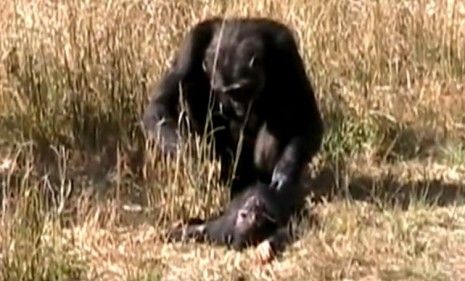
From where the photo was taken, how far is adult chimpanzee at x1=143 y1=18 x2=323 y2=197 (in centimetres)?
569

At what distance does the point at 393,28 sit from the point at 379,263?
8.21 ft

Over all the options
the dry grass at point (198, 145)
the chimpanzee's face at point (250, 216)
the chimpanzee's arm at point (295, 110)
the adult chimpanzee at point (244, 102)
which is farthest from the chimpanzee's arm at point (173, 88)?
the chimpanzee's face at point (250, 216)

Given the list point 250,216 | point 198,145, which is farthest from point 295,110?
point 250,216

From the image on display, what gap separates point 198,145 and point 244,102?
0.28 m

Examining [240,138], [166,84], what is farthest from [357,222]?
[166,84]

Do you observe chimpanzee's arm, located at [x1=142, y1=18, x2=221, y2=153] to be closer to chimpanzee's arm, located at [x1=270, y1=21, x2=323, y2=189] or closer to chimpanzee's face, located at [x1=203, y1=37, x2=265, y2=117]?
chimpanzee's face, located at [x1=203, y1=37, x2=265, y2=117]

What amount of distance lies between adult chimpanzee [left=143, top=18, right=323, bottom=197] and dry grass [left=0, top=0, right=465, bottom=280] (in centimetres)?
20

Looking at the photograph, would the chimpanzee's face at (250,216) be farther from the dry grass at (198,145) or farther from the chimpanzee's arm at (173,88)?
the chimpanzee's arm at (173,88)

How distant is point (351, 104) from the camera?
664 centimetres

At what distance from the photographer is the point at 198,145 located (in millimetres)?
5586

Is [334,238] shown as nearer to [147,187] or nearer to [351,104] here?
[147,187]

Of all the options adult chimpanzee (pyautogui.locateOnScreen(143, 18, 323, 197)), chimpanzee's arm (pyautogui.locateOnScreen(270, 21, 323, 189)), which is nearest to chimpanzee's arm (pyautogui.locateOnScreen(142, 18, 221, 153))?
adult chimpanzee (pyautogui.locateOnScreen(143, 18, 323, 197))

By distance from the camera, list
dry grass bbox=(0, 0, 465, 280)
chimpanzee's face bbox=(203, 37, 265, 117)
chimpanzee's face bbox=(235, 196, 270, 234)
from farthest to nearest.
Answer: chimpanzee's face bbox=(203, 37, 265, 117) → chimpanzee's face bbox=(235, 196, 270, 234) → dry grass bbox=(0, 0, 465, 280)

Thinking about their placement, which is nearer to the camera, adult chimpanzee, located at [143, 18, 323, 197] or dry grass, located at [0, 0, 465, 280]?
dry grass, located at [0, 0, 465, 280]
